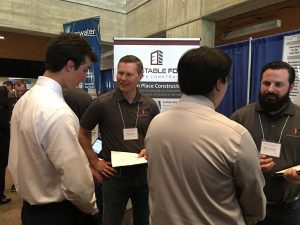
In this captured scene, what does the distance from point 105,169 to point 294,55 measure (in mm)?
2243

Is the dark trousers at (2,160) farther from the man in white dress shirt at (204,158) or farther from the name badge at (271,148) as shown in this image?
the man in white dress shirt at (204,158)

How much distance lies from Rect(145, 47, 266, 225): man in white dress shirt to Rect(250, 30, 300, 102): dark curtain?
8.38 feet

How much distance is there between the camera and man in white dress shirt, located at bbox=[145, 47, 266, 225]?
1.08 metres

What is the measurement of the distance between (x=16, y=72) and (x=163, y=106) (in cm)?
813

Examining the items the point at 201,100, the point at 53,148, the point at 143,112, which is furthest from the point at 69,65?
the point at 143,112

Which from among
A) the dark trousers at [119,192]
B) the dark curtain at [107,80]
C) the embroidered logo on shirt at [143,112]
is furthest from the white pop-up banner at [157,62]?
the dark curtain at [107,80]

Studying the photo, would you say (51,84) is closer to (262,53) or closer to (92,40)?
(262,53)

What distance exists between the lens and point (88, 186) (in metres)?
1.41

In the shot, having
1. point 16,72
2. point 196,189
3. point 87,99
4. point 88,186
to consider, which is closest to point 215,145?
point 196,189

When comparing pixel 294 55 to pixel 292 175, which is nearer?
pixel 292 175

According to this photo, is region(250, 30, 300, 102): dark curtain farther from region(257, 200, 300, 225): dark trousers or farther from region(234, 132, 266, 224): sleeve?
region(234, 132, 266, 224): sleeve

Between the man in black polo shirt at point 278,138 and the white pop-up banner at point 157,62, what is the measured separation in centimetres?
195

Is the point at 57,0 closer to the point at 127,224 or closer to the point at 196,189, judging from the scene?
the point at 127,224

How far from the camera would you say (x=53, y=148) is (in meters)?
1.31
